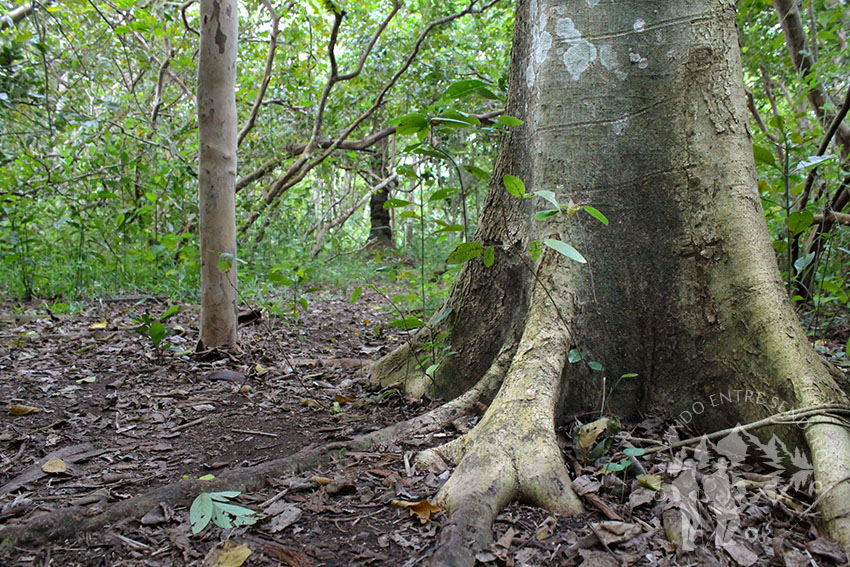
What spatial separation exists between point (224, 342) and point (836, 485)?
3.14m

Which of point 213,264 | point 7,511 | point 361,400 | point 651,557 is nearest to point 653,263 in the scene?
point 651,557

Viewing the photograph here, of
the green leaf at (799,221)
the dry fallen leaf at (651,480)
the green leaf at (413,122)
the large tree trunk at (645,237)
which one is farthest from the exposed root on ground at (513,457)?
the green leaf at (799,221)

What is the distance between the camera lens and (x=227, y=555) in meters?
1.38

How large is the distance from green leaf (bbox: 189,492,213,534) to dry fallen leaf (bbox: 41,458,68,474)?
2.14 feet

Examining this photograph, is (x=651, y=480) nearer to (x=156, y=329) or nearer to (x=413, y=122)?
(x=413, y=122)

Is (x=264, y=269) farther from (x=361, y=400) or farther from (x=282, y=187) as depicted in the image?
(x=361, y=400)

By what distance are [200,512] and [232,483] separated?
21 cm

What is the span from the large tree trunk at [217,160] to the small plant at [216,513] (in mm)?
1891

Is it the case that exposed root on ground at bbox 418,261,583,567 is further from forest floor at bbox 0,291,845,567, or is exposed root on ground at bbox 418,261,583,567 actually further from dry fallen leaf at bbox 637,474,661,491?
dry fallen leaf at bbox 637,474,661,491

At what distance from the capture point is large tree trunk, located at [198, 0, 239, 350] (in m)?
3.29

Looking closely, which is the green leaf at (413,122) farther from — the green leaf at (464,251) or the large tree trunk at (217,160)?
the large tree trunk at (217,160)

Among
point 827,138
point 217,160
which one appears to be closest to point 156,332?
point 217,160

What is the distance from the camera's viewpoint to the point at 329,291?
732cm

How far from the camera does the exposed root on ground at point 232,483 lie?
4.82ft
